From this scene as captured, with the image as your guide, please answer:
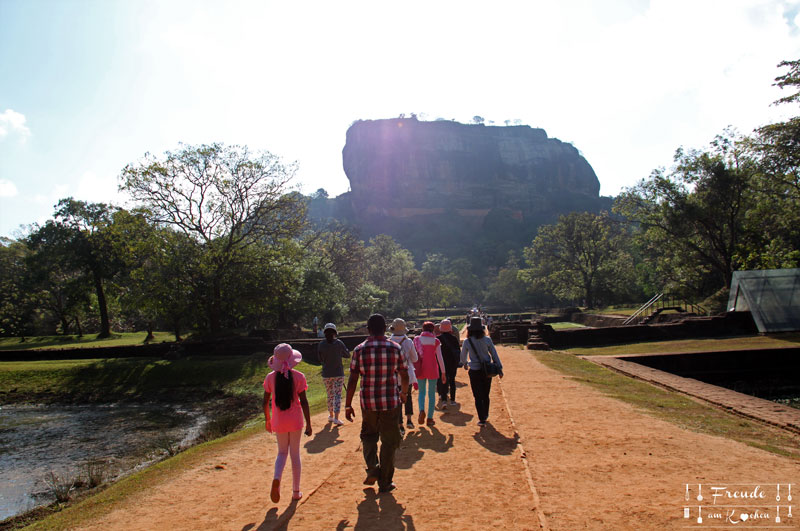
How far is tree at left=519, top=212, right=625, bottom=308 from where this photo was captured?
1916 inches

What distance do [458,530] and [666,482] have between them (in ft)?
7.68

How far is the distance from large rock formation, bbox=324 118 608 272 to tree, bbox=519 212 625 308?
3393 inches

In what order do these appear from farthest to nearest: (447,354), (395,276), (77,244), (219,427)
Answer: (395,276) < (77,244) < (219,427) < (447,354)

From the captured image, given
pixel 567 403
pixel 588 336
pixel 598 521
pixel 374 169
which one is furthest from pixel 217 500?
pixel 374 169

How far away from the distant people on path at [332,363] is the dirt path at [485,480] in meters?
0.94

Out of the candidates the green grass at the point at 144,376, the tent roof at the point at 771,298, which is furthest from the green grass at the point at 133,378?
the tent roof at the point at 771,298

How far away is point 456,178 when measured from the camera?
155750 millimetres

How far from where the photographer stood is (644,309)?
28797mm

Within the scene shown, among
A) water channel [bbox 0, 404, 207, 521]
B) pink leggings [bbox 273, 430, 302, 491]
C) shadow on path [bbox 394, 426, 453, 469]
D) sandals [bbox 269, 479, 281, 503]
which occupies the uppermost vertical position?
pink leggings [bbox 273, 430, 302, 491]

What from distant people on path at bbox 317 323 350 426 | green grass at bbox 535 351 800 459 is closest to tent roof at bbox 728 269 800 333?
green grass at bbox 535 351 800 459

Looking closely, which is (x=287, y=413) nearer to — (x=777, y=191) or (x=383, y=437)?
(x=383, y=437)

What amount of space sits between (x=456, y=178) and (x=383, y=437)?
155m

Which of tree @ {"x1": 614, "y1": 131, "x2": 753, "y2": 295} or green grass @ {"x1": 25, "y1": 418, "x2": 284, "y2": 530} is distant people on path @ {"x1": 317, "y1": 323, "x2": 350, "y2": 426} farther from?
tree @ {"x1": 614, "y1": 131, "x2": 753, "y2": 295}

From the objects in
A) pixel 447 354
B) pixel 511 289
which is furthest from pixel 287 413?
pixel 511 289
